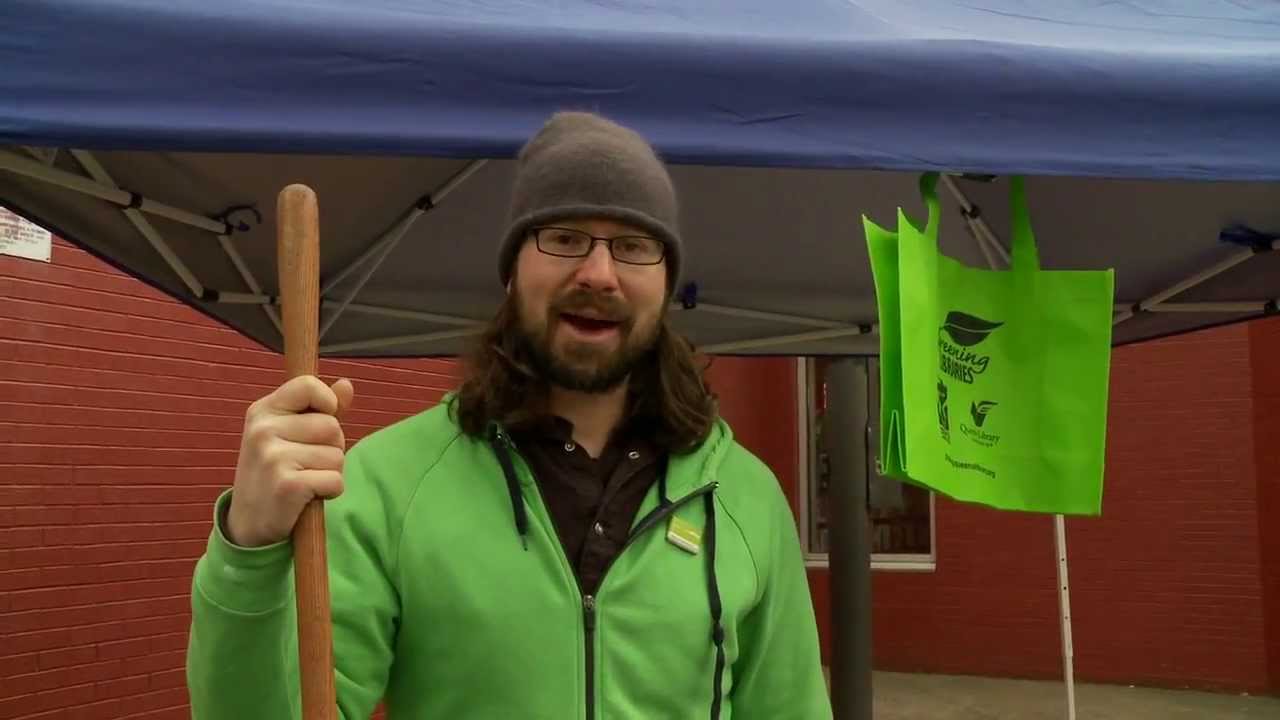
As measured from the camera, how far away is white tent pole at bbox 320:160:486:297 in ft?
7.83

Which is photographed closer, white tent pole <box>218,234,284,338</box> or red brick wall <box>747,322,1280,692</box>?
white tent pole <box>218,234,284,338</box>

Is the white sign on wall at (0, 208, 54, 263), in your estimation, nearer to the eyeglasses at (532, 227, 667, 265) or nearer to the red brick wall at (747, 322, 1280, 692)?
the eyeglasses at (532, 227, 667, 265)

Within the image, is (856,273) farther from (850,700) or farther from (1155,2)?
(850,700)

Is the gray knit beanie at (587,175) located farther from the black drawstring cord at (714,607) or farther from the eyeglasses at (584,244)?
the black drawstring cord at (714,607)

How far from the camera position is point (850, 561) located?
3916 mm

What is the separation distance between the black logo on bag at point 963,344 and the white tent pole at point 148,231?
4.62 ft

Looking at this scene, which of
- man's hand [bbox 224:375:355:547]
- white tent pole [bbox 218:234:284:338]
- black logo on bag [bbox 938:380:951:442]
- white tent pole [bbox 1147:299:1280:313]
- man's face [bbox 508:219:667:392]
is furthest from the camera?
white tent pole [bbox 1147:299:1280:313]

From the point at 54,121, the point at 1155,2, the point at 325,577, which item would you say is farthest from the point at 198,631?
the point at 1155,2

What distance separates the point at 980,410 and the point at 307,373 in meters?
1.13

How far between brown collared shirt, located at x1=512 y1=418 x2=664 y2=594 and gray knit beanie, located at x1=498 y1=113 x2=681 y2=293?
311mm

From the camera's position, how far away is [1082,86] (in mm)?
1527

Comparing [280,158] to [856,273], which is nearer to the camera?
[280,158]

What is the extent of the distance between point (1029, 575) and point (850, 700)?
4.06 meters

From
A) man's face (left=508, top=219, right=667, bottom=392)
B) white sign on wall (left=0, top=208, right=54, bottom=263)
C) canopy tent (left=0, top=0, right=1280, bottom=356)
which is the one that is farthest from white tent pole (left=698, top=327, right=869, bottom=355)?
white sign on wall (left=0, top=208, right=54, bottom=263)
